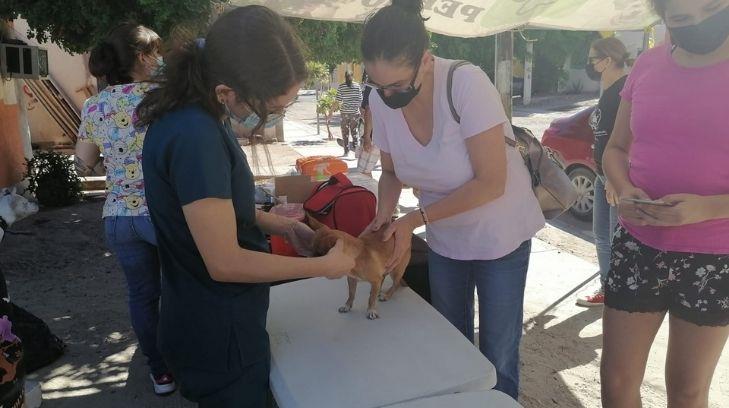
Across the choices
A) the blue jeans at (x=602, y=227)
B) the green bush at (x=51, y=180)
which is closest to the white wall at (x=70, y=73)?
the green bush at (x=51, y=180)

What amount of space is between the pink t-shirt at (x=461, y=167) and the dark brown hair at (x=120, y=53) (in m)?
1.37

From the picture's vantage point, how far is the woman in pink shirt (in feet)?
5.35

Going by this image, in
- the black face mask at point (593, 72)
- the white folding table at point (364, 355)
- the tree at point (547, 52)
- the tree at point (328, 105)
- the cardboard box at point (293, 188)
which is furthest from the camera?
the tree at point (547, 52)

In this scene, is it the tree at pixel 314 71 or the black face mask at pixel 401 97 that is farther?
the black face mask at pixel 401 97

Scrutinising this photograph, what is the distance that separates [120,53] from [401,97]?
5.30 feet

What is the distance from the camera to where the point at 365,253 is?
2.01 m

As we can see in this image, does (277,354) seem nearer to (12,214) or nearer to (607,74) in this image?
(607,74)

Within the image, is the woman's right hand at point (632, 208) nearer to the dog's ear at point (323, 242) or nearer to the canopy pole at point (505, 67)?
the dog's ear at point (323, 242)

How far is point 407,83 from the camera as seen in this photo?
189cm

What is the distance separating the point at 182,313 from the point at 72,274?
4.31 metres

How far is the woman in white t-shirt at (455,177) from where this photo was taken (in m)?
1.83

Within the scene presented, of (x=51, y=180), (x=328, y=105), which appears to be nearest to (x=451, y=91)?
(x=51, y=180)

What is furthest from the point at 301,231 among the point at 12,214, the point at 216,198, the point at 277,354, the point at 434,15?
the point at 12,214

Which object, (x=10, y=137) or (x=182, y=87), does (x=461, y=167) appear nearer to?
(x=182, y=87)
